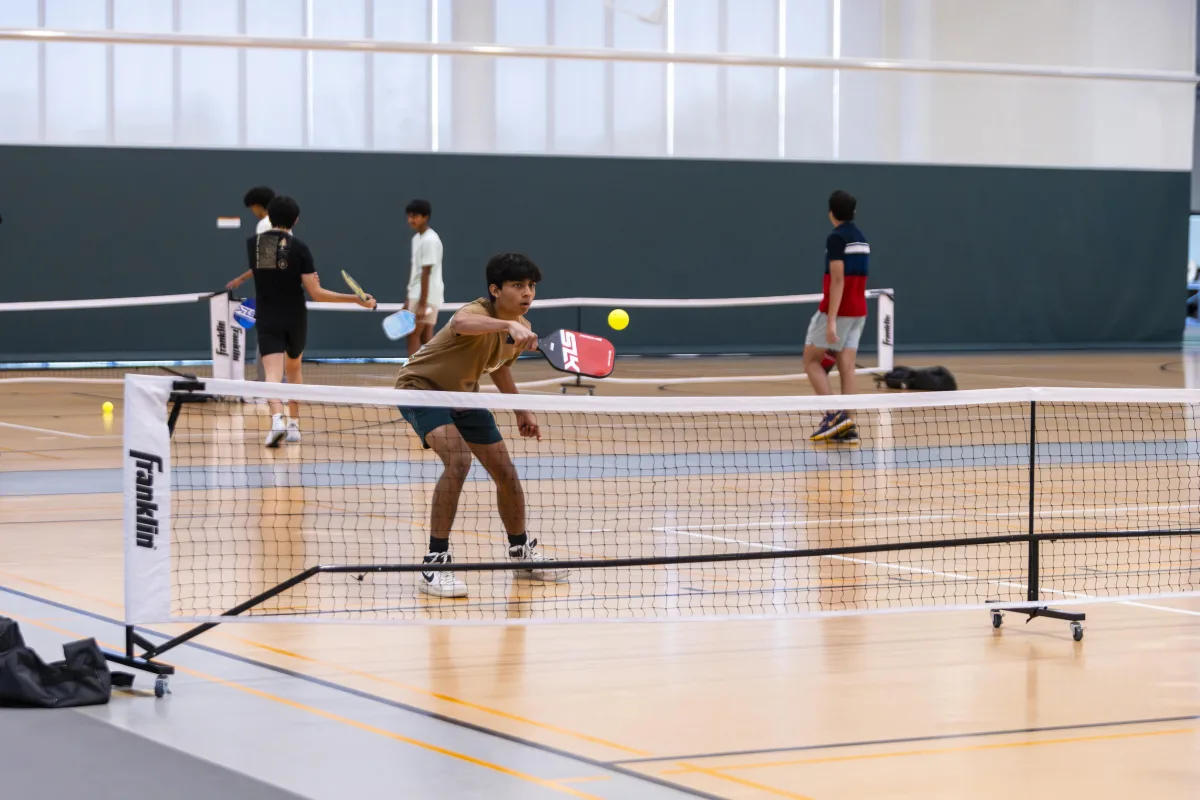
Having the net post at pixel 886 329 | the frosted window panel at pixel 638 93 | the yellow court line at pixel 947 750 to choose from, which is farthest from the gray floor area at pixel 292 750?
the frosted window panel at pixel 638 93

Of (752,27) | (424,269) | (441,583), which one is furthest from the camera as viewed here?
(752,27)

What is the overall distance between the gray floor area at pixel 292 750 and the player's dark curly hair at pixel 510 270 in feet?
6.27

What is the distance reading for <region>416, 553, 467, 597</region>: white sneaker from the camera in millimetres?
6578

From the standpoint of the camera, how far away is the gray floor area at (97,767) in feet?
13.1

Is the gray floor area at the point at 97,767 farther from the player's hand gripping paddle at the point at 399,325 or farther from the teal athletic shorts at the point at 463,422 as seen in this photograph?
the player's hand gripping paddle at the point at 399,325

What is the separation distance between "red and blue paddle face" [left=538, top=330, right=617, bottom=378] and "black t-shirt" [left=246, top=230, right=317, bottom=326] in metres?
5.63

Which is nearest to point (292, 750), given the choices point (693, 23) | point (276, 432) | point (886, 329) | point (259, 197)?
point (276, 432)

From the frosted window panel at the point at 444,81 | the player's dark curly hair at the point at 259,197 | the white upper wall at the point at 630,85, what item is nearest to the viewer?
the player's dark curly hair at the point at 259,197

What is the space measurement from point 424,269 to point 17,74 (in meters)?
9.03

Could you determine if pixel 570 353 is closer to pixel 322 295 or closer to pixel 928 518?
pixel 928 518

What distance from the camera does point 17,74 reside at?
70.1ft

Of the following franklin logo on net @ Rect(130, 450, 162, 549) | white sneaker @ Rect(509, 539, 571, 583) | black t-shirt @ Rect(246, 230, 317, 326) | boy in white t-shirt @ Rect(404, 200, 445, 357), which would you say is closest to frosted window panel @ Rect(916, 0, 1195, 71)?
boy in white t-shirt @ Rect(404, 200, 445, 357)

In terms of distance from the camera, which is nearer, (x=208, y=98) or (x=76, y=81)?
(x=76, y=81)

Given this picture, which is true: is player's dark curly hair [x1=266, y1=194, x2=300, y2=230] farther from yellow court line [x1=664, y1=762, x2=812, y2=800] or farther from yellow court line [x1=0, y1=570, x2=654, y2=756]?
yellow court line [x1=664, y1=762, x2=812, y2=800]
